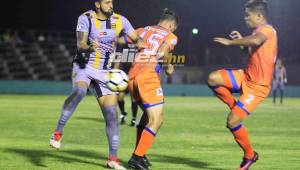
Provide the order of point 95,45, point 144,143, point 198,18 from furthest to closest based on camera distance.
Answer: point 198,18
point 144,143
point 95,45

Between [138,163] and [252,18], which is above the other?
[252,18]

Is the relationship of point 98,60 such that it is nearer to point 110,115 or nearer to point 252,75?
point 110,115

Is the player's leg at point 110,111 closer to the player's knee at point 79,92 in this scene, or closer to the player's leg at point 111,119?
the player's leg at point 111,119

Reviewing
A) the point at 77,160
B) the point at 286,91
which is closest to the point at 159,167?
the point at 77,160

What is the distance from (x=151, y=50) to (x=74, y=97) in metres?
1.42

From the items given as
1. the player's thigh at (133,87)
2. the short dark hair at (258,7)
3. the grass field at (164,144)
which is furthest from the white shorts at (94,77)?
the short dark hair at (258,7)

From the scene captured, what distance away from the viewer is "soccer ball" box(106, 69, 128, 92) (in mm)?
10930

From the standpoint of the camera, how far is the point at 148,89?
→ 10.9 meters

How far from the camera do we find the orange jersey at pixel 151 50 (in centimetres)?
1097

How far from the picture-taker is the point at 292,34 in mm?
53344

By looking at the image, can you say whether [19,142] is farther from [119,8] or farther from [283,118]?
[119,8]

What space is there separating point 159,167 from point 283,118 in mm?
14261

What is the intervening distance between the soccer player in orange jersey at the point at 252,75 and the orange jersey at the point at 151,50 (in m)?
1.00

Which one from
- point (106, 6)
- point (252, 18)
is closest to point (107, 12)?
point (106, 6)
